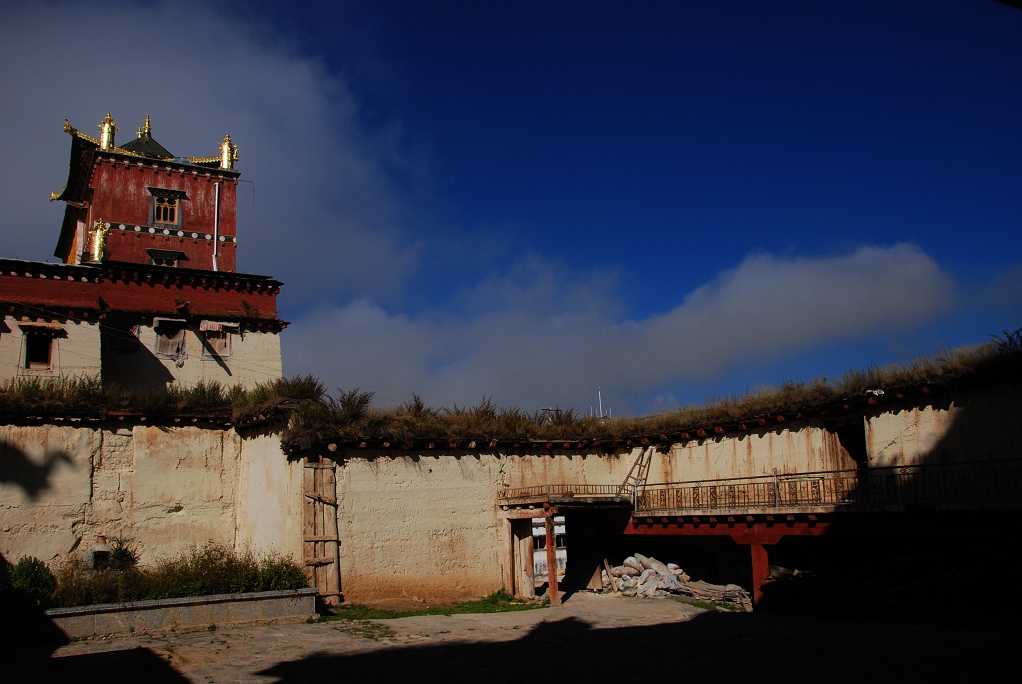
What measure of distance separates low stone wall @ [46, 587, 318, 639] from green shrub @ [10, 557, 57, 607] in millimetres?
1284

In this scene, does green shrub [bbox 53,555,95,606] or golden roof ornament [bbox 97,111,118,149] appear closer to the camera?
green shrub [bbox 53,555,95,606]

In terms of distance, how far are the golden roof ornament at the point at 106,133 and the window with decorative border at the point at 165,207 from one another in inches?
99.8

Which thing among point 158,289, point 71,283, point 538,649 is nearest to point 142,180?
point 158,289

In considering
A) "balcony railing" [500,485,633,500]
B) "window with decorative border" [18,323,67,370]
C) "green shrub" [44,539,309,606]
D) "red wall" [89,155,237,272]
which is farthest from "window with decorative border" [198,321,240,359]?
"balcony railing" [500,485,633,500]

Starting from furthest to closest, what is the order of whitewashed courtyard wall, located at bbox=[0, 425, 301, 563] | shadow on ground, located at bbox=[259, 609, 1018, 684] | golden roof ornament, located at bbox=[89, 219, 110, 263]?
golden roof ornament, located at bbox=[89, 219, 110, 263] → whitewashed courtyard wall, located at bbox=[0, 425, 301, 563] → shadow on ground, located at bbox=[259, 609, 1018, 684]

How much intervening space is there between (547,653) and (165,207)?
93.3 feet

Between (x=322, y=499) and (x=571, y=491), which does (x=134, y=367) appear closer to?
(x=322, y=499)

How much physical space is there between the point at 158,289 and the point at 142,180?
21.9 ft

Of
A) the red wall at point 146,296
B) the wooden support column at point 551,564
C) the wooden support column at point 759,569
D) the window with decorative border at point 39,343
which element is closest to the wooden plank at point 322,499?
the wooden support column at point 551,564

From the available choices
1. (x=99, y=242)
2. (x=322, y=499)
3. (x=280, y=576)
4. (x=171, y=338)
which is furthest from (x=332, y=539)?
(x=99, y=242)

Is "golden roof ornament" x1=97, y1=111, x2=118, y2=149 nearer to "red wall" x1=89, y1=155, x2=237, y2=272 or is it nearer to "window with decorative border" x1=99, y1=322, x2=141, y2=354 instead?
"red wall" x1=89, y1=155, x2=237, y2=272

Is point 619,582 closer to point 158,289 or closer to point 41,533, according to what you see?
point 41,533

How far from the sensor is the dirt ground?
1209 cm

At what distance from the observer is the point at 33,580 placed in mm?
18000
